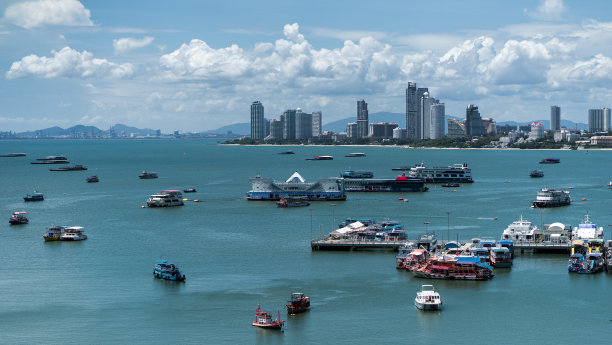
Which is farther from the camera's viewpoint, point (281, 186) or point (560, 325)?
point (281, 186)

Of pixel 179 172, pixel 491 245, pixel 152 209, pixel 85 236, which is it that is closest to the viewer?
pixel 491 245

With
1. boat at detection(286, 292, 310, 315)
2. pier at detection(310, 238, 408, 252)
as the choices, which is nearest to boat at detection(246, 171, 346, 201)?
pier at detection(310, 238, 408, 252)

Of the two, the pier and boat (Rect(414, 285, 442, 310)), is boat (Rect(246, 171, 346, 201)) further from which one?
boat (Rect(414, 285, 442, 310))

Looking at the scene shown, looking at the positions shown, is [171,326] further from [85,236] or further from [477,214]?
[477,214]

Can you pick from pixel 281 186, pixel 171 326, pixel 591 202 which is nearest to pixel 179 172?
pixel 281 186

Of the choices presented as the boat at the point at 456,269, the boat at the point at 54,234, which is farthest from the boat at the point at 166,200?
the boat at the point at 456,269

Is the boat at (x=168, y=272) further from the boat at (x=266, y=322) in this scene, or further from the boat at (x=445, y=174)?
the boat at (x=445, y=174)
